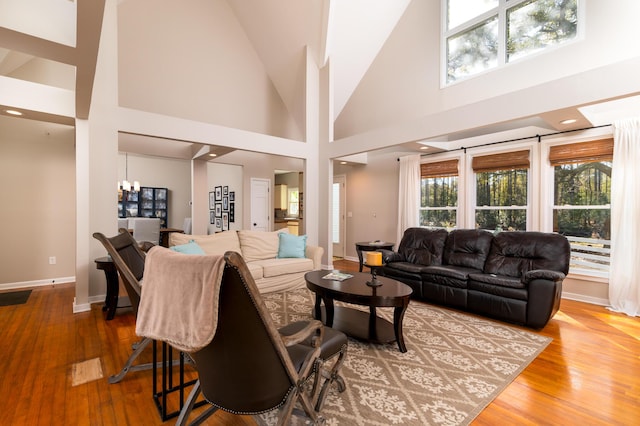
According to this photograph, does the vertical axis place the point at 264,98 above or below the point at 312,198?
above

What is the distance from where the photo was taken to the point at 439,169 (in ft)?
19.0

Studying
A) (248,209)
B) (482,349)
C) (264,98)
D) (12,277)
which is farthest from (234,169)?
(482,349)

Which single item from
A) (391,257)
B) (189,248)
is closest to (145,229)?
(189,248)

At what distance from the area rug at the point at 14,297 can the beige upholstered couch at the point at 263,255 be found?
2.10 meters

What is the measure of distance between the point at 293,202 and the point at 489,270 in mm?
7288

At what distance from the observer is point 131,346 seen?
271 cm

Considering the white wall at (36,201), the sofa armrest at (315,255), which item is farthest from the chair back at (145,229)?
the sofa armrest at (315,255)

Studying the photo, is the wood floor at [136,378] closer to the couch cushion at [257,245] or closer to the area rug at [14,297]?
the area rug at [14,297]

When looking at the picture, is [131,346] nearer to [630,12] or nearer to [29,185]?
[29,185]

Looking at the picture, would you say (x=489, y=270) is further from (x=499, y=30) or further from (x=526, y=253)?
(x=499, y=30)

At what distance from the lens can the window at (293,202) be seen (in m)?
10.3

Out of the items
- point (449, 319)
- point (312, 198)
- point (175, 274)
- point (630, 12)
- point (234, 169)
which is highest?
point (630, 12)

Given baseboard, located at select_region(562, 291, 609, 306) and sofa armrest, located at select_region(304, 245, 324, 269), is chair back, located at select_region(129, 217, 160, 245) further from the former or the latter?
baseboard, located at select_region(562, 291, 609, 306)

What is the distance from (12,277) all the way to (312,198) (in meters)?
4.97
